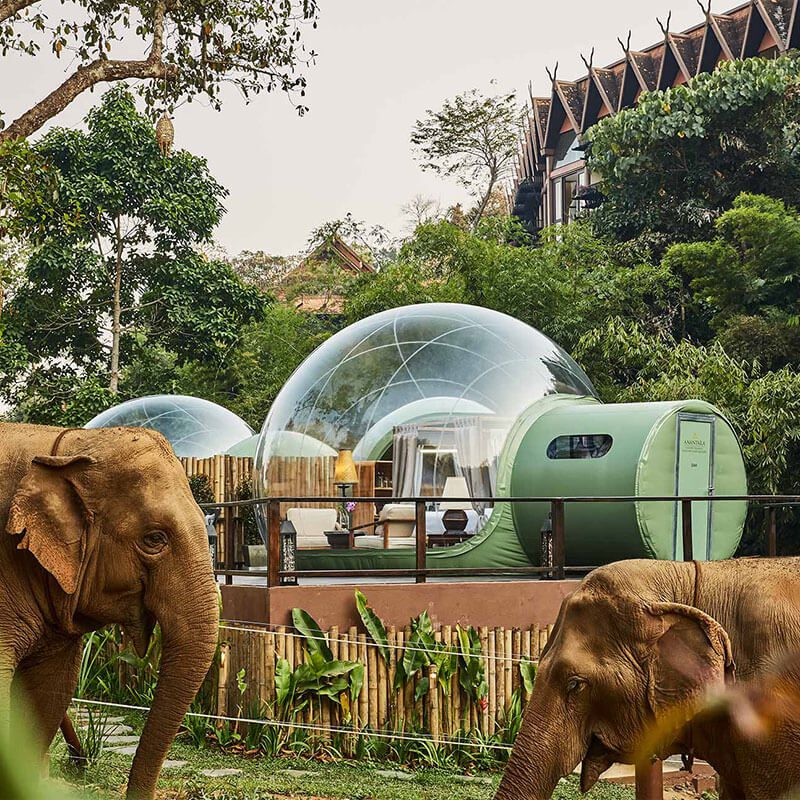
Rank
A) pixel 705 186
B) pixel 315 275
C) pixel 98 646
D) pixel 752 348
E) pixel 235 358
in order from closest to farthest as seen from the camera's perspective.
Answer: pixel 98 646 < pixel 752 348 < pixel 705 186 < pixel 235 358 < pixel 315 275

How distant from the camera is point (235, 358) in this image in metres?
38.1

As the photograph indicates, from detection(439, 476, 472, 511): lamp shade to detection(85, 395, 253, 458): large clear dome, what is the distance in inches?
489

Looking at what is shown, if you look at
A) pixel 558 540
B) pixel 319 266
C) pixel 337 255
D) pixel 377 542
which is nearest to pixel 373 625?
pixel 558 540

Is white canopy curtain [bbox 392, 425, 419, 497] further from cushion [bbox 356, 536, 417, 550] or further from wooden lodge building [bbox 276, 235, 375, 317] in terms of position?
wooden lodge building [bbox 276, 235, 375, 317]

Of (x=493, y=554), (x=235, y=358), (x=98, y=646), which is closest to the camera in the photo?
(x=98, y=646)

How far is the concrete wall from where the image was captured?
461 inches

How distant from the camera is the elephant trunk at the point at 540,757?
4.43 metres

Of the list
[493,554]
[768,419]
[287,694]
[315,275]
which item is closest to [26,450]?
[287,694]

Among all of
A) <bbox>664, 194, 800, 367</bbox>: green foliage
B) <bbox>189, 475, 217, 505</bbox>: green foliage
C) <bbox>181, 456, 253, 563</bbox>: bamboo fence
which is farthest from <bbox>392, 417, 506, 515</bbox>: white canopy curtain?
<bbox>664, 194, 800, 367</bbox>: green foliage

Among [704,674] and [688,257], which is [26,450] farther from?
[688,257]

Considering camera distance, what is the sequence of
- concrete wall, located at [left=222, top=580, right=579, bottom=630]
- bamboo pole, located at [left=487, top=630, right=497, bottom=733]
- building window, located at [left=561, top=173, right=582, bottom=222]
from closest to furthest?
bamboo pole, located at [left=487, top=630, right=497, bottom=733], concrete wall, located at [left=222, top=580, right=579, bottom=630], building window, located at [left=561, top=173, right=582, bottom=222]

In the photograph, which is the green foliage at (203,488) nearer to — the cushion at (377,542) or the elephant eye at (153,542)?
the cushion at (377,542)

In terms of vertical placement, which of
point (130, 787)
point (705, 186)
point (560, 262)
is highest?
point (705, 186)

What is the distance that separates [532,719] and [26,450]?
2.77m
